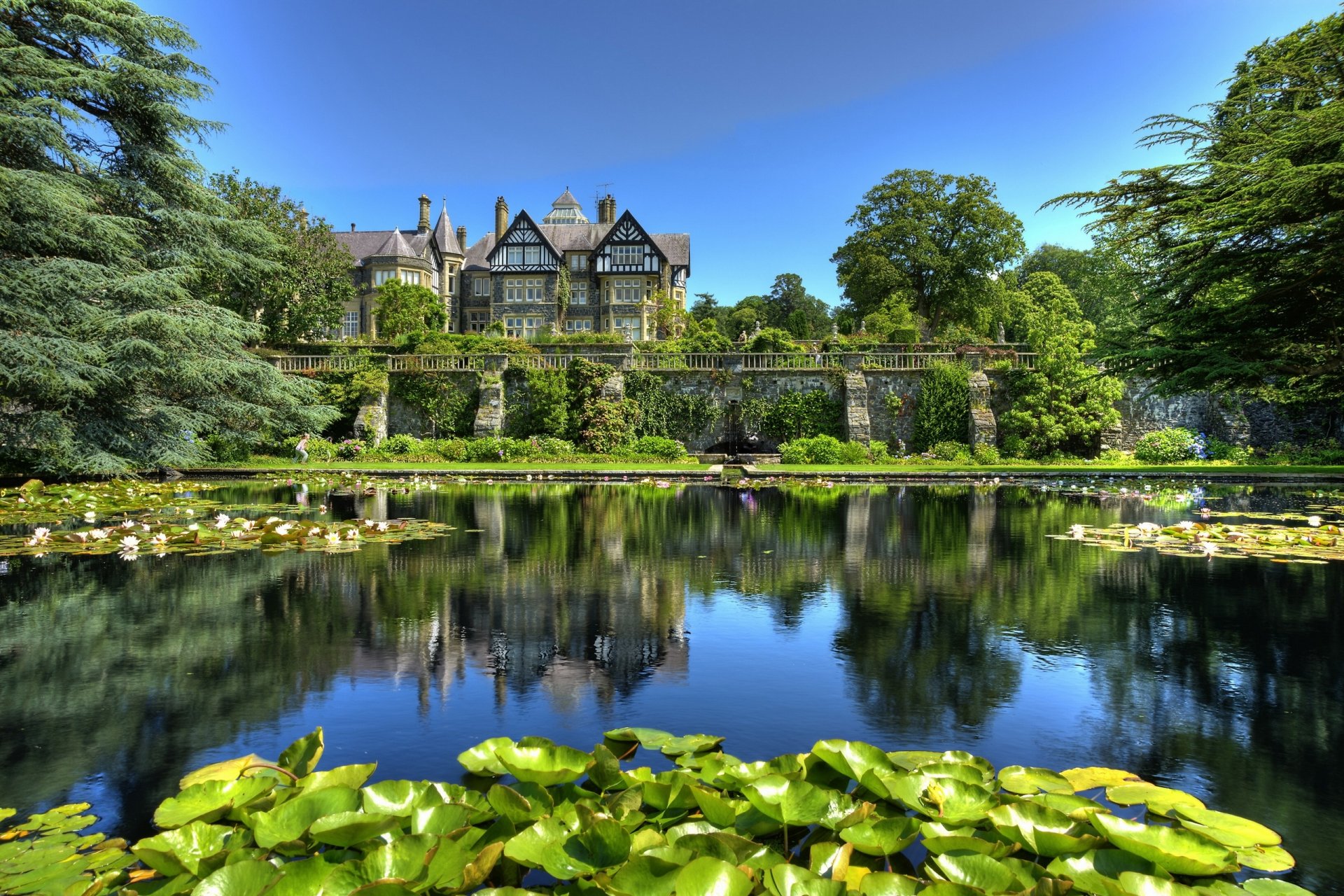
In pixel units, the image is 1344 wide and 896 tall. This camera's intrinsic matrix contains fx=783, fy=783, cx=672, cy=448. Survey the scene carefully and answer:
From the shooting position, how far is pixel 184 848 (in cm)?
222

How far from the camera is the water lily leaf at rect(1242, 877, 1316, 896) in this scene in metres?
2.14

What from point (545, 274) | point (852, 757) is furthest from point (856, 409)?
point (545, 274)

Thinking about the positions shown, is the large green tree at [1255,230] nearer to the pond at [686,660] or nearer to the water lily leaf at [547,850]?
the pond at [686,660]

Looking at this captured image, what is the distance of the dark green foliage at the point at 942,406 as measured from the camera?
27172 millimetres

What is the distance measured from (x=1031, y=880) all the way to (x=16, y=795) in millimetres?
3437

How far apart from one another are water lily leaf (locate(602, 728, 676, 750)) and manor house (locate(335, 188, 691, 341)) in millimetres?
49760

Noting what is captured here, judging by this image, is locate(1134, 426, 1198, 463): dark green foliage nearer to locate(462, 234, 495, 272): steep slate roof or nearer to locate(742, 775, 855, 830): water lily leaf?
locate(742, 775, 855, 830): water lily leaf

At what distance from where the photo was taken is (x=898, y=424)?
28016 millimetres

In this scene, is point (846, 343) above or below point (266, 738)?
above

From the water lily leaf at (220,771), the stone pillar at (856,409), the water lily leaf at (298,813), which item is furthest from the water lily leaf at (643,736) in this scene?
the stone pillar at (856,409)

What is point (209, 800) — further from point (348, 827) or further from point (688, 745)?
point (688, 745)

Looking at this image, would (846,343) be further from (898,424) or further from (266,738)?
(266,738)

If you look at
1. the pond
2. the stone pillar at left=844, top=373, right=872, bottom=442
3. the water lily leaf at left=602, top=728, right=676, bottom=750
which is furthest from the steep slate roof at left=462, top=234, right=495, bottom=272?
the water lily leaf at left=602, top=728, right=676, bottom=750

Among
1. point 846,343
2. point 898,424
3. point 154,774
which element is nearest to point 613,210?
point 846,343
